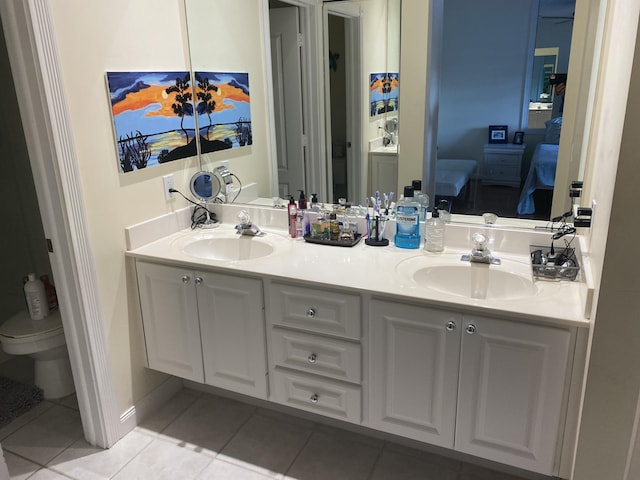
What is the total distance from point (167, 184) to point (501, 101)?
5.00 feet

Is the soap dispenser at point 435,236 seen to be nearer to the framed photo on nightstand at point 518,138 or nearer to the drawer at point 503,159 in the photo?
the drawer at point 503,159

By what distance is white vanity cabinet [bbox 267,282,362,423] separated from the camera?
73.3 inches


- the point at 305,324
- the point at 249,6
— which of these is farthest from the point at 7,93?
the point at 305,324

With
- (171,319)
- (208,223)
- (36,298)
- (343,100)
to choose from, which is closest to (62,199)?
(171,319)

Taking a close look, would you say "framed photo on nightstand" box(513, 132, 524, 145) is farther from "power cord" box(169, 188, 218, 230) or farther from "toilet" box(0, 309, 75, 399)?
"toilet" box(0, 309, 75, 399)

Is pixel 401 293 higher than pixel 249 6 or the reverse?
the reverse

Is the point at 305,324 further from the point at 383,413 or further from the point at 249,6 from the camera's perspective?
the point at 249,6

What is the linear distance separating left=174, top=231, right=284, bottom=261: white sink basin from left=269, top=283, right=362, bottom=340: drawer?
1.39 feet

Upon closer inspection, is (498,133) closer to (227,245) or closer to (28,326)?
(227,245)

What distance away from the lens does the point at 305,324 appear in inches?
76.4

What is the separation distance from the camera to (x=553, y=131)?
76.0 inches

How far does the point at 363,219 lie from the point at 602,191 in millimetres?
1026

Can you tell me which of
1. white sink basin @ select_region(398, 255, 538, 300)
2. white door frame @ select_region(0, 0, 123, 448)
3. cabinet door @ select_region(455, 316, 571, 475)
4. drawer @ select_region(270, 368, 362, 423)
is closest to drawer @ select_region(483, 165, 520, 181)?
white sink basin @ select_region(398, 255, 538, 300)

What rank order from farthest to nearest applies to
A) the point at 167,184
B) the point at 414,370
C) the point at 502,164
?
the point at 167,184 < the point at 502,164 < the point at 414,370
